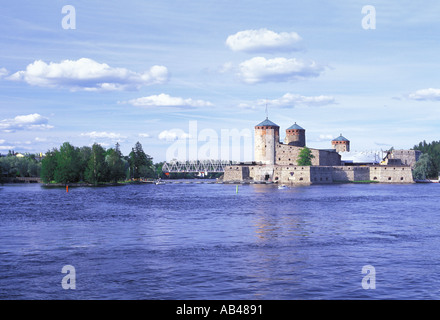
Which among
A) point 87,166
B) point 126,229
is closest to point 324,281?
point 126,229

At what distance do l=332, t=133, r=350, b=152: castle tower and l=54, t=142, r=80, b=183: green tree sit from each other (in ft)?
276

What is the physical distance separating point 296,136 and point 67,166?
2493 inches

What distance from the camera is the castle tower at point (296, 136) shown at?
136 meters

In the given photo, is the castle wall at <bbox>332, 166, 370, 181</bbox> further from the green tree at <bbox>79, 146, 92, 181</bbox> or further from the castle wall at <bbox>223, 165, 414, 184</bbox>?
the green tree at <bbox>79, 146, 92, 181</bbox>

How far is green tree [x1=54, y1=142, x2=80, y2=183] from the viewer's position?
104181 mm

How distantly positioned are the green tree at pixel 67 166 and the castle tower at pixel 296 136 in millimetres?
58961

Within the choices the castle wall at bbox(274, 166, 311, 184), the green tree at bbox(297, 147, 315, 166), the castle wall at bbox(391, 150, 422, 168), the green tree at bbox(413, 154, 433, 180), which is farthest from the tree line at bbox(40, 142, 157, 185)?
the castle wall at bbox(391, 150, 422, 168)

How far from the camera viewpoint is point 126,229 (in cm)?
3069

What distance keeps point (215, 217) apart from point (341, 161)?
4355 inches

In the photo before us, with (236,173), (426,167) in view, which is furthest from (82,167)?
(426,167)

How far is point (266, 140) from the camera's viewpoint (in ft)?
418
